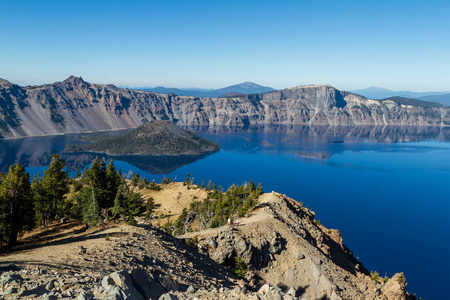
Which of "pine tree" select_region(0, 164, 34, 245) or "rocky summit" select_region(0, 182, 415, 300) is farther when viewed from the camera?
"pine tree" select_region(0, 164, 34, 245)

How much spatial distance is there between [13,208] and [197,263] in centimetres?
2654

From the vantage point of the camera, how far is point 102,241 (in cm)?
3069

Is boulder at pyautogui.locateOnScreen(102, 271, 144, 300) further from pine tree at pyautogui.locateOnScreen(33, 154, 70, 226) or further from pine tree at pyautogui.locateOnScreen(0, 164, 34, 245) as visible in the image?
pine tree at pyautogui.locateOnScreen(33, 154, 70, 226)

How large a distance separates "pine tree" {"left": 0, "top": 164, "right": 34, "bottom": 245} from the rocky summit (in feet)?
9.66

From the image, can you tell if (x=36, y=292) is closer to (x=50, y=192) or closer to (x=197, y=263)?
(x=197, y=263)

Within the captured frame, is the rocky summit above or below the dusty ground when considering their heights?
above

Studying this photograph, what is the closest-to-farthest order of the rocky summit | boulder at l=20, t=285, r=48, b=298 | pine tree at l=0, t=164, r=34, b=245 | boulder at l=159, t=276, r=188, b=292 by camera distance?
boulder at l=20, t=285, r=48, b=298, the rocky summit, boulder at l=159, t=276, r=188, b=292, pine tree at l=0, t=164, r=34, b=245

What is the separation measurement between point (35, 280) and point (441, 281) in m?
97.3

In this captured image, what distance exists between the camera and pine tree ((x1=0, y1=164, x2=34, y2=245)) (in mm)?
39000

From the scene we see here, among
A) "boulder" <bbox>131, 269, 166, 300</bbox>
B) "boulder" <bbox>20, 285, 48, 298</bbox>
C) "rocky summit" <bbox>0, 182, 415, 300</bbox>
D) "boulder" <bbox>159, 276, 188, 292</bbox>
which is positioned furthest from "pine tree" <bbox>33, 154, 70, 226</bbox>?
"boulder" <bbox>20, 285, 48, 298</bbox>

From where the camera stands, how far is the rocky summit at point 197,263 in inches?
776

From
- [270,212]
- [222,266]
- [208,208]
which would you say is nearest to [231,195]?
[208,208]

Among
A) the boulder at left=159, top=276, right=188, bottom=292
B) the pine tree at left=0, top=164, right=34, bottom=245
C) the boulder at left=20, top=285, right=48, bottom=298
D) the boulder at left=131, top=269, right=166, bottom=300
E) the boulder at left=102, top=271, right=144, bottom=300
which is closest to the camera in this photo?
the boulder at left=20, top=285, right=48, bottom=298

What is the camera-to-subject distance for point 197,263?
3397cm
